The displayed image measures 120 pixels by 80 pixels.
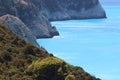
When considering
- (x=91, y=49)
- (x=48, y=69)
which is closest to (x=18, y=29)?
(x=91, y=49)

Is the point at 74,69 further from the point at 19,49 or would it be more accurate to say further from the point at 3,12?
the point at 3,12

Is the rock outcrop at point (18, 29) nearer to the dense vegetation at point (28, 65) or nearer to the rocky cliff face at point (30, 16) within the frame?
the rocky cliff face at point (30, 16)

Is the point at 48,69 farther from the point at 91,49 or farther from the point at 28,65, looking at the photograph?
the point at 91,49

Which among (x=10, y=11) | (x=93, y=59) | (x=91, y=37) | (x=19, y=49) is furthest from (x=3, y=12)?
(x=19, y=49)

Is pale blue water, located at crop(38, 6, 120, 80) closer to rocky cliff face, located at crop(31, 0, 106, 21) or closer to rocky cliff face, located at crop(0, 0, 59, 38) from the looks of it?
rocky cliff face, located at crop(0, 0, 59, 38)

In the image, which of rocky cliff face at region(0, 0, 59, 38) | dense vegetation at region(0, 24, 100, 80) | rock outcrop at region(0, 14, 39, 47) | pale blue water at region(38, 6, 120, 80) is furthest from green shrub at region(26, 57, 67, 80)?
rocky cliff face at region(0, 0, 59, 38)

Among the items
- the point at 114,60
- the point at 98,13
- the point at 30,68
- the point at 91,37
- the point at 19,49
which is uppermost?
the point at 98,13
